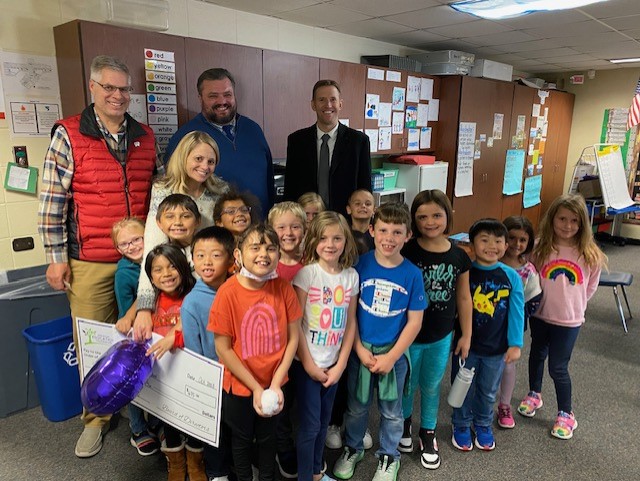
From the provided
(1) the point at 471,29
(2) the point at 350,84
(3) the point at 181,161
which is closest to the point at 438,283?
(3) the point at 181,161

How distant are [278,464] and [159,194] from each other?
3.97 ft

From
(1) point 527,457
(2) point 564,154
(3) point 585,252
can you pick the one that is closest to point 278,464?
(1) point 527,457

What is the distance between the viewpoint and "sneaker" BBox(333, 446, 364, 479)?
6.12 feet

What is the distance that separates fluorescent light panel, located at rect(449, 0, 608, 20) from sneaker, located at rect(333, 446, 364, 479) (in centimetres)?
268

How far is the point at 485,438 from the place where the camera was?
6.79 feet

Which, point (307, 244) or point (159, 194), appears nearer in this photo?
point (307, 244)

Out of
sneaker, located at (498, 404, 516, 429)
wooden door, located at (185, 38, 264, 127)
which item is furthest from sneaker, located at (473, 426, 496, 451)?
wooden door, located at (185, 38, 264, 127)

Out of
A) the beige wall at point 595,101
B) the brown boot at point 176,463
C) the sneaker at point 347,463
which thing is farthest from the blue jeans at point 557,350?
the beige wall at point 595,101

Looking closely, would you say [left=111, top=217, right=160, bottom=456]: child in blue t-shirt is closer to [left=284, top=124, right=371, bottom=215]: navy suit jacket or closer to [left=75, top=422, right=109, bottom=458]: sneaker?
[left=75, top=422, right=109, bottom=458]: sneaker

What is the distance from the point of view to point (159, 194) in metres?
1.82

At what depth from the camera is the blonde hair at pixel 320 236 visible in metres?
1.62

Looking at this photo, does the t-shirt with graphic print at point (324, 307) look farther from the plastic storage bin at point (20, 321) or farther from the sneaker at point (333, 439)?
the plastic storage bin at point (20, 321)

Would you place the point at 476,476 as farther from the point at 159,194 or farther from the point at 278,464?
the point at 159,194

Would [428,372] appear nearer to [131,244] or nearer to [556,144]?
[131,244]
